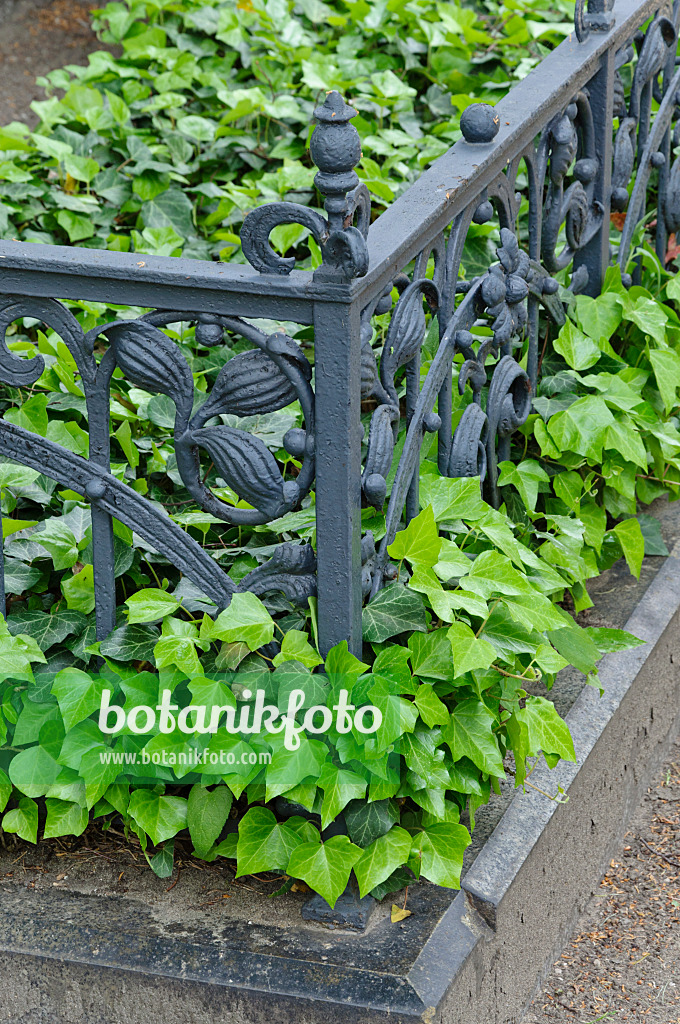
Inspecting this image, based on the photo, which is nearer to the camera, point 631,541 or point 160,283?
point 160,283

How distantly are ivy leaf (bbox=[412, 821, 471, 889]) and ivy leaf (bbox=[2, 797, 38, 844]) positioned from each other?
2.23ft

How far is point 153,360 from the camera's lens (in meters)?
1.80

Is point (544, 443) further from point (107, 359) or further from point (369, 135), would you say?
point (369, 135)

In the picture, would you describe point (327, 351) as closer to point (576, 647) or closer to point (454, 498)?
point (454, 498)

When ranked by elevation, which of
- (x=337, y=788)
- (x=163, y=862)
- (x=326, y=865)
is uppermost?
(x=337, y=788)

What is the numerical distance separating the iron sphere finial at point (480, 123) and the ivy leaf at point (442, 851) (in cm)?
127

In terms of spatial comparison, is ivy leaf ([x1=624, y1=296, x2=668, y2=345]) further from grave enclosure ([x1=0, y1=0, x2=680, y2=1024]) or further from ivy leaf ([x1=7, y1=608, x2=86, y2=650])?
ivy leaf ([x1=7, y1=608, x2=86, y2=650])

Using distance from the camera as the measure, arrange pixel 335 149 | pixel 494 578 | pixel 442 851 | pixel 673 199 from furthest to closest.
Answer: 1. pixel 673 199
2. pixel 494 578
3. pixel 442 851
4. pixel 335 149

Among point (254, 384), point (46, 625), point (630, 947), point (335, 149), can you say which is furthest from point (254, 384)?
point (630, 947)

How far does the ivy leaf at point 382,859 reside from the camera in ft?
6.04

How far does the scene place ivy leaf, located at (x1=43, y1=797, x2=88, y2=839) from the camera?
6.59 ft

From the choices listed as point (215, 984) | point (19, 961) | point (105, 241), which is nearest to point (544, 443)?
point (215, 984)

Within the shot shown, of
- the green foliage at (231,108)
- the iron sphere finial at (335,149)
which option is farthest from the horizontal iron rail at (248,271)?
the green foliage at (231,108)

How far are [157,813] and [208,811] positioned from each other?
0.31 feet
